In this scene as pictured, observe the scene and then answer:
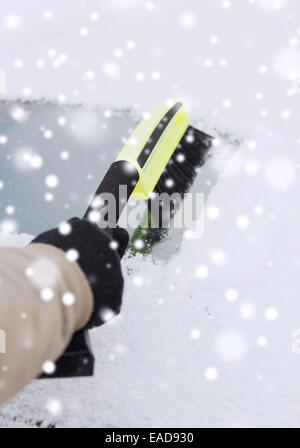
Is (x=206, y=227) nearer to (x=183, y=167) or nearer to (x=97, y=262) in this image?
(x=183, y=167)

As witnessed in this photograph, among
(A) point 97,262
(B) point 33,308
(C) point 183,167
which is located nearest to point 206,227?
(C) point 183,167

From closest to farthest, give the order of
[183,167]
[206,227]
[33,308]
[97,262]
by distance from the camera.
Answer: [33,308] → [97,262] → [206,227] → [183,167]

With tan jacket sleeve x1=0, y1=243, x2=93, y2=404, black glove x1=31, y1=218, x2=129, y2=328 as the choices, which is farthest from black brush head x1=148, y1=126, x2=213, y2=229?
tan jacket sleeve x1=0, y1=243, x2=93, y2=404

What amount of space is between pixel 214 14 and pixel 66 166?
0.71 m

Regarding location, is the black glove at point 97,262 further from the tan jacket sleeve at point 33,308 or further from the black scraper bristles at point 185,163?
the black scraper bristles at point 185,163

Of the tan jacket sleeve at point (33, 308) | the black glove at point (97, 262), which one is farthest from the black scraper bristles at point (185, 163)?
the tan jacket sleeve at point (33, 308)

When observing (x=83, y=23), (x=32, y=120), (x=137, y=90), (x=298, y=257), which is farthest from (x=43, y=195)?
(x=83, y=23)

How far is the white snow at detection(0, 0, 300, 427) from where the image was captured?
77 centimetres

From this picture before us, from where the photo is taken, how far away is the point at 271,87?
1.23 m

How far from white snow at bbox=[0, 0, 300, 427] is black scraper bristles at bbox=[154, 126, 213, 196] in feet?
0.13

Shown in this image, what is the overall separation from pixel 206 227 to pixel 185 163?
20 cm

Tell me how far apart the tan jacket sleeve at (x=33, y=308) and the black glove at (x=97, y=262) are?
35 millimetres

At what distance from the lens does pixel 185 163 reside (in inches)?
44.1

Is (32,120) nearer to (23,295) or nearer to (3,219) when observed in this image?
(3,219)
